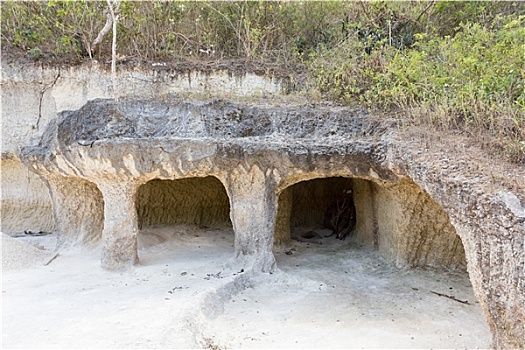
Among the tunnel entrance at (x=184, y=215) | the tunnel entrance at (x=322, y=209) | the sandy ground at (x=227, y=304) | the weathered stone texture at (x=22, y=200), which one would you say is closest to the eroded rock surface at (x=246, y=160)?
the sandy ground at (x=227, y=304)

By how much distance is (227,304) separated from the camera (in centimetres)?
477

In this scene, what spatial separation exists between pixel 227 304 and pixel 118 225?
2.23m

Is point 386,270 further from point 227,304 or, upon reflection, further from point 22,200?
point 22,200

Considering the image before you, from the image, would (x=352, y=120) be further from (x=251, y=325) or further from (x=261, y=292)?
(x=251, y=325)

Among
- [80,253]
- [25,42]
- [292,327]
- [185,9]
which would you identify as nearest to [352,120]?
[292,327]

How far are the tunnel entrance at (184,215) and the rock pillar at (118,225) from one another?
116cm

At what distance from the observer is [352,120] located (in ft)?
18.5

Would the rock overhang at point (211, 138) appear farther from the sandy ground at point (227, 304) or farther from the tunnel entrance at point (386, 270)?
the sandy ground at point (227, 304)

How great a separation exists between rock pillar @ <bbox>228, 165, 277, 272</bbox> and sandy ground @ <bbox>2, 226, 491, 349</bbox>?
10.9 inches

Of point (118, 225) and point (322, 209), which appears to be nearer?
point (118, 225)

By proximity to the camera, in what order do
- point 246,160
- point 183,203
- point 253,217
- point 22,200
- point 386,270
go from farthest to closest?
point 22,200, point 183,203, point 386,270, point 253,217, point 246,160

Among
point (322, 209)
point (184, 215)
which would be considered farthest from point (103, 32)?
point (322, 209)

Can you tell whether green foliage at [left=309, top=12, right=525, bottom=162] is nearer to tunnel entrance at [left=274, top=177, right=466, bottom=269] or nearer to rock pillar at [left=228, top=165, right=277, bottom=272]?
tunnel entrance at [left=274, top=177, right=466, bottom=269]

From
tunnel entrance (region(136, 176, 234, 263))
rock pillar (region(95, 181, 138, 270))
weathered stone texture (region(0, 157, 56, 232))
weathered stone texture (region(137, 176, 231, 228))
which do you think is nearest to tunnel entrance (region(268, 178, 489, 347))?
tunnel entrance (region(136, 176, 234, 263))
